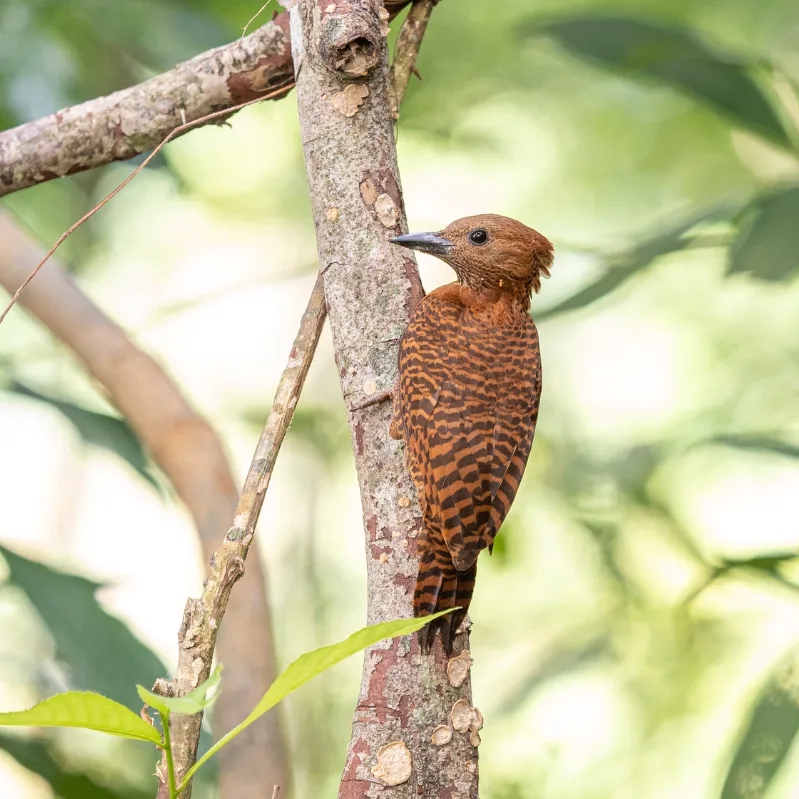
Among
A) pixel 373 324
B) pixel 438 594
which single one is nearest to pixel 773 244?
pixel 373 324

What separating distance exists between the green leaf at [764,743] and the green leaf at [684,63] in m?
1.41

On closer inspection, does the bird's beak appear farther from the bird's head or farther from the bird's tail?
the bird's tail

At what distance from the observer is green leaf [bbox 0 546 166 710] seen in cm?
239

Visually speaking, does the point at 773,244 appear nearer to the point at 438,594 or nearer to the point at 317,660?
the point at 438,594

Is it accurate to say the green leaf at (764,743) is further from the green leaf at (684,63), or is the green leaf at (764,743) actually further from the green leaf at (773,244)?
the green leaf at (684,63)

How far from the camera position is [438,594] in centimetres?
148

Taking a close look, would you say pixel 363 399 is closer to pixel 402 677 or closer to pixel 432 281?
pixel 402 677

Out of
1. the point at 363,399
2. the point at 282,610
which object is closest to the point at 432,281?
the point at 282,610

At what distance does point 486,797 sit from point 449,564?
2.53 meters

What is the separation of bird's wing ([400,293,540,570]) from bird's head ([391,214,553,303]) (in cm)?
15

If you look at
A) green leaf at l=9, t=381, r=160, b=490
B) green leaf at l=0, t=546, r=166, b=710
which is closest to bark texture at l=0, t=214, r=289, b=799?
green leaf at l=9, t=381, r=160, b=490

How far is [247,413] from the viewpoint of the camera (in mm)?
4125

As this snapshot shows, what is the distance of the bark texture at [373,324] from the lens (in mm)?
1379

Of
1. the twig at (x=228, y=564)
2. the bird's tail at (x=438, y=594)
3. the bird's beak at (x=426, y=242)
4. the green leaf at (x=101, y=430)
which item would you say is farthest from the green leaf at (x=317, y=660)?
the green leaf at (x=101, y=430)
